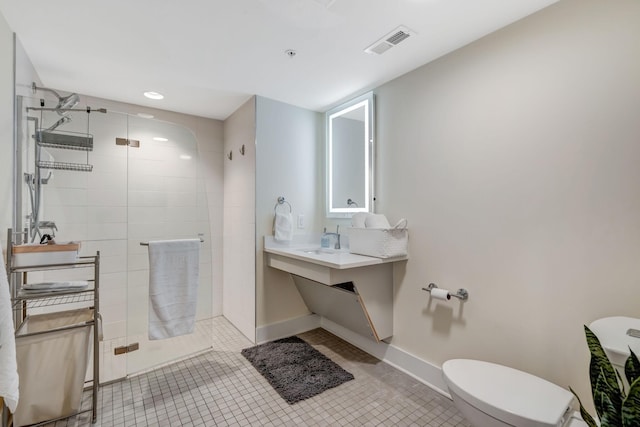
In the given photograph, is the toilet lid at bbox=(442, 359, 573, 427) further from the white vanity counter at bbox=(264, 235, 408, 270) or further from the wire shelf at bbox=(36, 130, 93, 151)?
the wire shelf at bbox=(36, 130, 93, 151)

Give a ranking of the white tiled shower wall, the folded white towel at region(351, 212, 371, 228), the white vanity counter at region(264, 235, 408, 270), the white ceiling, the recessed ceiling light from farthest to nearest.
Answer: the recessed ceiling light < the folded white towel at region(351, 212, 371, 228) < the white tiled shower wall < the white vanity counter at region(264, 235, 408, 270) < the white ceiling

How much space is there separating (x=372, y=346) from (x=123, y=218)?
7.46 feet

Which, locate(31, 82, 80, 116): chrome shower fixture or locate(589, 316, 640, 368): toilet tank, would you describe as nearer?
locate(589, 316, 640, 368): toilet tank

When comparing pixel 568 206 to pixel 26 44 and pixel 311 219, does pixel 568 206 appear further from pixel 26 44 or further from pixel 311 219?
pixel 26 44

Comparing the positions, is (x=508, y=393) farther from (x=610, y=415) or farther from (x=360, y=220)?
(x=360, y=220)

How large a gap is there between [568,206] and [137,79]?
10.0ft

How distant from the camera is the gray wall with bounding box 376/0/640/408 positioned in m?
1.30

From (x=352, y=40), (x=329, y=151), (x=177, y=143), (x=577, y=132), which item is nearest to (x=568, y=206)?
(x=577, y=132)

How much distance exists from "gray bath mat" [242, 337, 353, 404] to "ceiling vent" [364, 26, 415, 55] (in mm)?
2306

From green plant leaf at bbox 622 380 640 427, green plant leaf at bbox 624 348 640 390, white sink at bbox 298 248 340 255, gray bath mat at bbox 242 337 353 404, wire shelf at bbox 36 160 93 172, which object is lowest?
gray bath mat at bbox 242 337 353 404

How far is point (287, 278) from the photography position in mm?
2879

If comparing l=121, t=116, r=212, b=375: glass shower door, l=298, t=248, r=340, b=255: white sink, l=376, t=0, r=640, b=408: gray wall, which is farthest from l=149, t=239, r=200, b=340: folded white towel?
l=376, t=0, r=640, b=408: gray wall

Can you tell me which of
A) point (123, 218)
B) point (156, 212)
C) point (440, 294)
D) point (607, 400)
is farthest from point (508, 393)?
point (123, 218)

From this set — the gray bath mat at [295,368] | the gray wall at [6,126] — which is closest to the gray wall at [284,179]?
the gray bath mat at [295,368]
